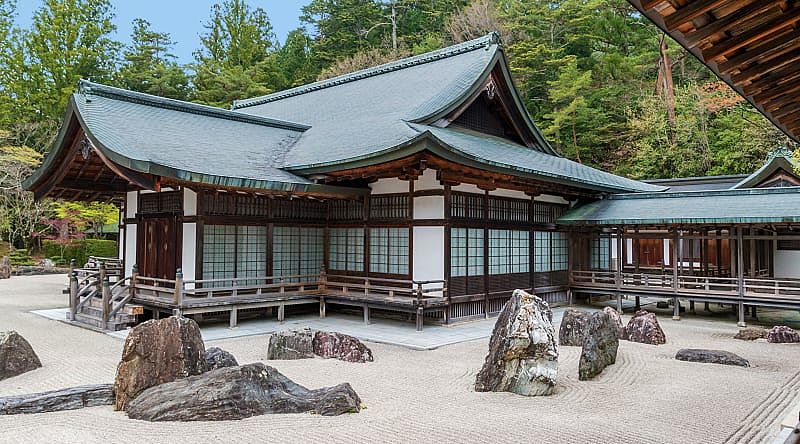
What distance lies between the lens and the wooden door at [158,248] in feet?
42.3

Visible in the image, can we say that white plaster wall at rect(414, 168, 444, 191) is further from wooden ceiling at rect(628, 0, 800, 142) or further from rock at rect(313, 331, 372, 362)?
wooden ceiling at rect(628, 0, 800, 142)

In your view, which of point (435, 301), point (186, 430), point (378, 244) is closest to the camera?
point (186, 430)

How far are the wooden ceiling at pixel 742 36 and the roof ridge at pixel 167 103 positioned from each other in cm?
1343

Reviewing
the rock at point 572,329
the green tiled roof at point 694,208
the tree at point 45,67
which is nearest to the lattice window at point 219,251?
the rock at point 572,329

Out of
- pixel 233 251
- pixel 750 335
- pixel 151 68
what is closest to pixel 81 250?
pixel 151 68

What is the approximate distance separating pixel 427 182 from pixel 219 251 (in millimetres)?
5024

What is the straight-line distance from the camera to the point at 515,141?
18188 millimetres

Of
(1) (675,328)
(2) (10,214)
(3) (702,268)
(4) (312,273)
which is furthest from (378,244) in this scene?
(2) (10,214)

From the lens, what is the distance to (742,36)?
3.16m

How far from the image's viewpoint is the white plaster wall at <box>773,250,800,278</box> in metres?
17.2

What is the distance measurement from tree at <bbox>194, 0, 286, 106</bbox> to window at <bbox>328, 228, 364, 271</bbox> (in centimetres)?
2775

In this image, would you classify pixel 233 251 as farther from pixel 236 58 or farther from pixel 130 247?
pixel 236 58

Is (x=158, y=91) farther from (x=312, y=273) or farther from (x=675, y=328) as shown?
(x=675, y=328)

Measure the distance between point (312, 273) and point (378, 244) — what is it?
2155mm
